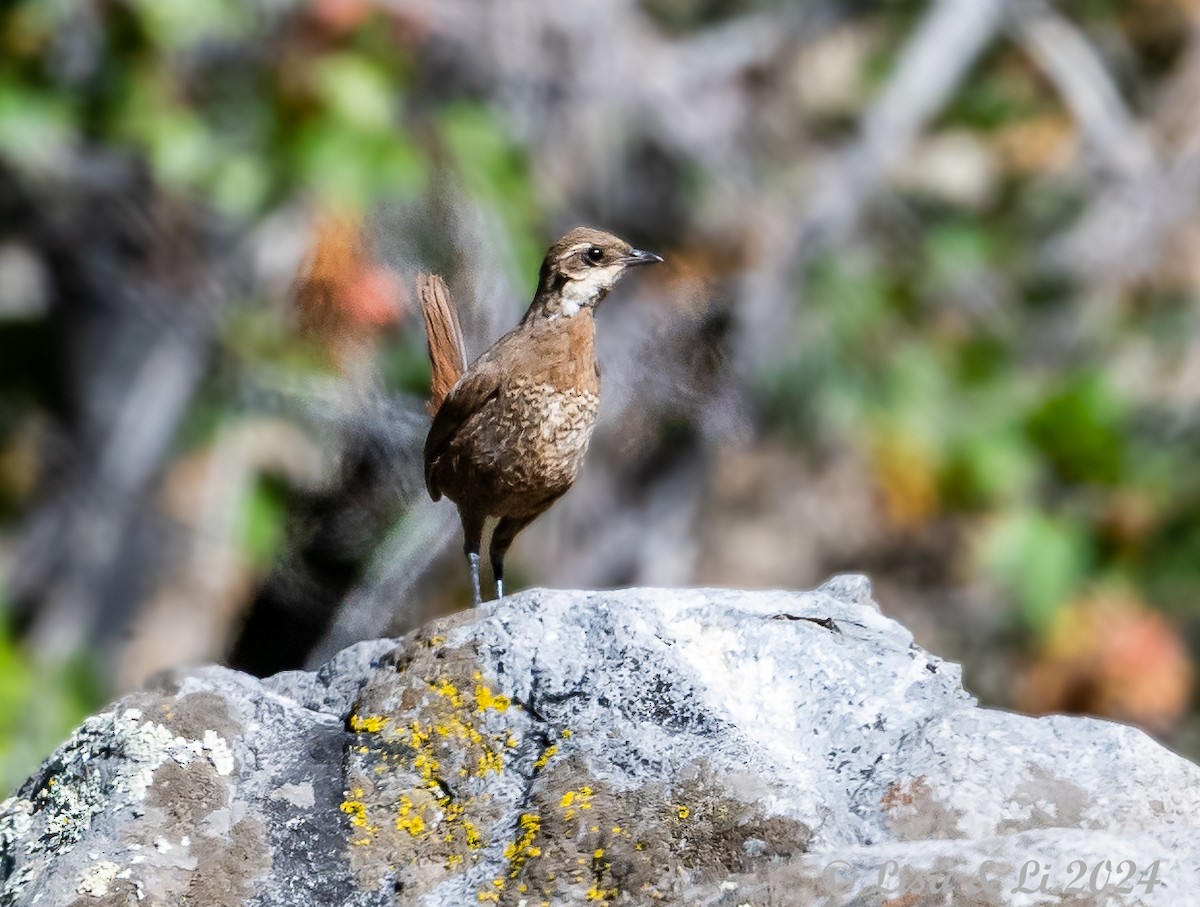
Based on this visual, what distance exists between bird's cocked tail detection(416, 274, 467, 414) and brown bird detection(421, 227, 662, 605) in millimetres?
102

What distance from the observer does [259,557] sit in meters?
7.41

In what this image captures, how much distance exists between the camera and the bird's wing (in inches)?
158

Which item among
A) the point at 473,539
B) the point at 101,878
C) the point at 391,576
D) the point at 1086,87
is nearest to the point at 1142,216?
the point at 1086,87

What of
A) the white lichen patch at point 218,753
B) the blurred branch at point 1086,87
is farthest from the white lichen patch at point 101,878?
the blurred branch at point 1086,87

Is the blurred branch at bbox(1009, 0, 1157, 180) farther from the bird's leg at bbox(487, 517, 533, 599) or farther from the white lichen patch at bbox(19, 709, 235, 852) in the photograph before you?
the white lichen patch at bbox(19, 709, 235, 852)

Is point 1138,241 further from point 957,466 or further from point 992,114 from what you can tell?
point 957,466

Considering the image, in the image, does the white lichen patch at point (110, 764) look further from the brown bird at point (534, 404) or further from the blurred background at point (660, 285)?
the blurred background at point (660, 285)

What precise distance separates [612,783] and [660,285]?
232cm

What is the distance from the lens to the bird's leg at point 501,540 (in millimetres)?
4285

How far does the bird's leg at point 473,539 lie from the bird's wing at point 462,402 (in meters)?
0.13

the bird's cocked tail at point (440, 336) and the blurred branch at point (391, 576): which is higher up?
the bird's cocked tail at point (440, 336)

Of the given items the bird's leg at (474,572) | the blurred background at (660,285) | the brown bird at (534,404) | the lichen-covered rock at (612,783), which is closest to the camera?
the lichen-covered rock at (612,783)

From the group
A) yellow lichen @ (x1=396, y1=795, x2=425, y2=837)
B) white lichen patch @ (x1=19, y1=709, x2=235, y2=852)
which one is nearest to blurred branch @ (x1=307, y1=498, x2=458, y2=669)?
white lichen patch @ (x1=19, y1=709, x2=235, y2=852)

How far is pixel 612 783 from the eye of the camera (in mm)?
3152
